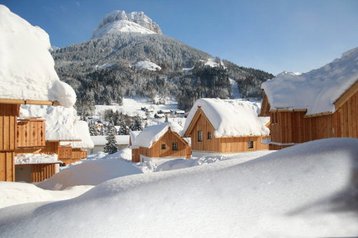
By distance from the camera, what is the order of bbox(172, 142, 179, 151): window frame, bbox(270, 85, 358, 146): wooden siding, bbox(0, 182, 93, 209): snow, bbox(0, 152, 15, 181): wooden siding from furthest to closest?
bbox(172, 142, 179, 151): window frame → bbox(270, 85, 358, 146): wooden siding → bbox(0, 152, 15, 181): wooden siding → bbox(0, 182, 93, 209): snow

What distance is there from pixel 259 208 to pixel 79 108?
117 meters

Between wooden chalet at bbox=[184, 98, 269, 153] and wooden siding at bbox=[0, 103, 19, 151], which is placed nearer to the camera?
wooden siding at bbox=[0, 103, 19, 151]

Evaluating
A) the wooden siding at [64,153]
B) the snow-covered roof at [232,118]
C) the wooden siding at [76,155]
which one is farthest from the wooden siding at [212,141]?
the wooden siding at [76,155]

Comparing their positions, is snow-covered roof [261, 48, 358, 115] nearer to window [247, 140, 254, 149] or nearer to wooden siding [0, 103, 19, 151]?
window [247, 140, 254, 149]

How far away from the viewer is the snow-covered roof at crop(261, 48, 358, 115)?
1263cm

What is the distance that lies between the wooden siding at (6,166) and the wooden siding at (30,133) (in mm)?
4165

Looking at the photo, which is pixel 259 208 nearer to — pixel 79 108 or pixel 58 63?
pixel 79 108

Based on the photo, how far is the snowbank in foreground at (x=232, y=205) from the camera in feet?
8.94

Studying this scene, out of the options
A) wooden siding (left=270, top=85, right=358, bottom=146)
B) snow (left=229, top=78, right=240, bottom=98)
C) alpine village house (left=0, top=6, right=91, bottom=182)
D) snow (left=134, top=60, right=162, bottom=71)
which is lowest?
wooden siding (left=270, top=85, right=358, bottom=146)

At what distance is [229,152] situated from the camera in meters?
23.3

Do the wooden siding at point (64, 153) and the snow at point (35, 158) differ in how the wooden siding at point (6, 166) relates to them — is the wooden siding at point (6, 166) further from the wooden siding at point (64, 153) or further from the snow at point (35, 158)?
the wooden siding at point (64, 153)

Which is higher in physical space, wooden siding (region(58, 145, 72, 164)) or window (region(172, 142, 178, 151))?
window (region(172, 142, 178, 151))

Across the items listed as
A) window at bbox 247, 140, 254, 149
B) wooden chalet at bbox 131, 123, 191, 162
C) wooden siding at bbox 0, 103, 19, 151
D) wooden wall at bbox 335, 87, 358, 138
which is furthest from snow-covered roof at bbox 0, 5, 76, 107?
wooden chalet at bbox 131, 123, 191, 162

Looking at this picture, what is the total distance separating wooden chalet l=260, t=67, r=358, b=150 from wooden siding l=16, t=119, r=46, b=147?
1149 cm
